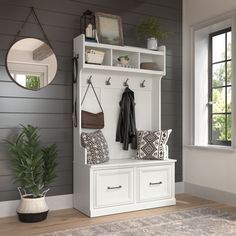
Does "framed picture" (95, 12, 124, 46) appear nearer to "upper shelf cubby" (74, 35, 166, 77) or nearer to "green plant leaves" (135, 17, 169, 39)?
"upper shelf cubby" (74, 35, 166, 77)

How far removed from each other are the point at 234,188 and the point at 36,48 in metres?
2.69

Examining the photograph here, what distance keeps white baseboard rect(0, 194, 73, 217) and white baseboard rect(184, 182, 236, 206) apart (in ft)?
5.35

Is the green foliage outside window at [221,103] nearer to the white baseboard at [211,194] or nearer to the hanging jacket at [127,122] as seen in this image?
the white baseboard at [211,194]

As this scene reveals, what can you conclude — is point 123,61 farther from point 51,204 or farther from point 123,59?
point 51,204

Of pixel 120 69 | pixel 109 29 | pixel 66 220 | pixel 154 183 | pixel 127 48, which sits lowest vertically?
pixel 66 220

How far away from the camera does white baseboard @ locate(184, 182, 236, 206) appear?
3.75 metres

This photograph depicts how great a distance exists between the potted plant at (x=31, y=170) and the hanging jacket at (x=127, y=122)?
0.90m

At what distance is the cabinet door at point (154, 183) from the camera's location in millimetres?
3613

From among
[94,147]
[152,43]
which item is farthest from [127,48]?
[94,147]

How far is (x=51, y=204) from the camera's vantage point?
3.57m

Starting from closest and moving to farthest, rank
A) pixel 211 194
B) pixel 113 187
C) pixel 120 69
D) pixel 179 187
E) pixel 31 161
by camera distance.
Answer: pixel 31 161
pixel 113 187
pixel 120 69
pixel 211 194
pixel 179 187

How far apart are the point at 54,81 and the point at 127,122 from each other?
0.96 m

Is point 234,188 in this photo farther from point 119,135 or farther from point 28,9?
point 28,9

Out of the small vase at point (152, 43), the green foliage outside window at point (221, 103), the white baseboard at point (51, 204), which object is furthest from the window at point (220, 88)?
the white baseboard at point (51, 204)
